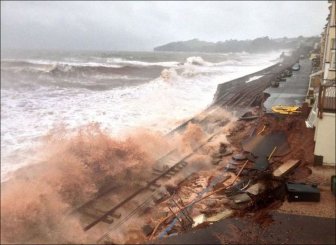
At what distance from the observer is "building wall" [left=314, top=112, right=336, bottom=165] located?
34.1ft

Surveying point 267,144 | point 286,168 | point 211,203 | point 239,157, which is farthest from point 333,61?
point 211,203

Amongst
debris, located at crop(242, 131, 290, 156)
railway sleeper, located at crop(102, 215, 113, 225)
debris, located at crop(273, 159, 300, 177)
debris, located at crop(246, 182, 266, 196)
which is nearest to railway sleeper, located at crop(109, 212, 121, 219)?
railway sleeper, located at crop(102, 215, 113, 225)

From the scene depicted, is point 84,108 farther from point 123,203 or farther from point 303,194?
point 303,194

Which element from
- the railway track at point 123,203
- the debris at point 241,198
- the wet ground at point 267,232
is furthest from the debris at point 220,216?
the railway track at point 123,203

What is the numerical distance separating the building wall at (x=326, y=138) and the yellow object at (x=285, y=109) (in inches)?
259

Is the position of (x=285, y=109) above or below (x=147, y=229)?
above

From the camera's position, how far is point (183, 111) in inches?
949

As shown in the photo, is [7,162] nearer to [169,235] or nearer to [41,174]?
[41,174]

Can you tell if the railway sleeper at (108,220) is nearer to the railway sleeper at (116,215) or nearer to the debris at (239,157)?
the railway sleeper at (116,215)

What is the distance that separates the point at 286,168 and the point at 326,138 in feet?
5.70

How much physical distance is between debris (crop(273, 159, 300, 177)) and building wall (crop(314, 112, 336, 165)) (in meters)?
0.84

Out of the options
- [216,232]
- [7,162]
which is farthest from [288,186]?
[7,162]

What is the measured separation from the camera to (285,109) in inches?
707

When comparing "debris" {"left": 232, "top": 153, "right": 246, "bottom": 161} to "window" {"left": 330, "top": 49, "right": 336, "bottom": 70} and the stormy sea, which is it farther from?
"window" {"left": 330, "top": 49, "right": 336, "bottom": 70}
